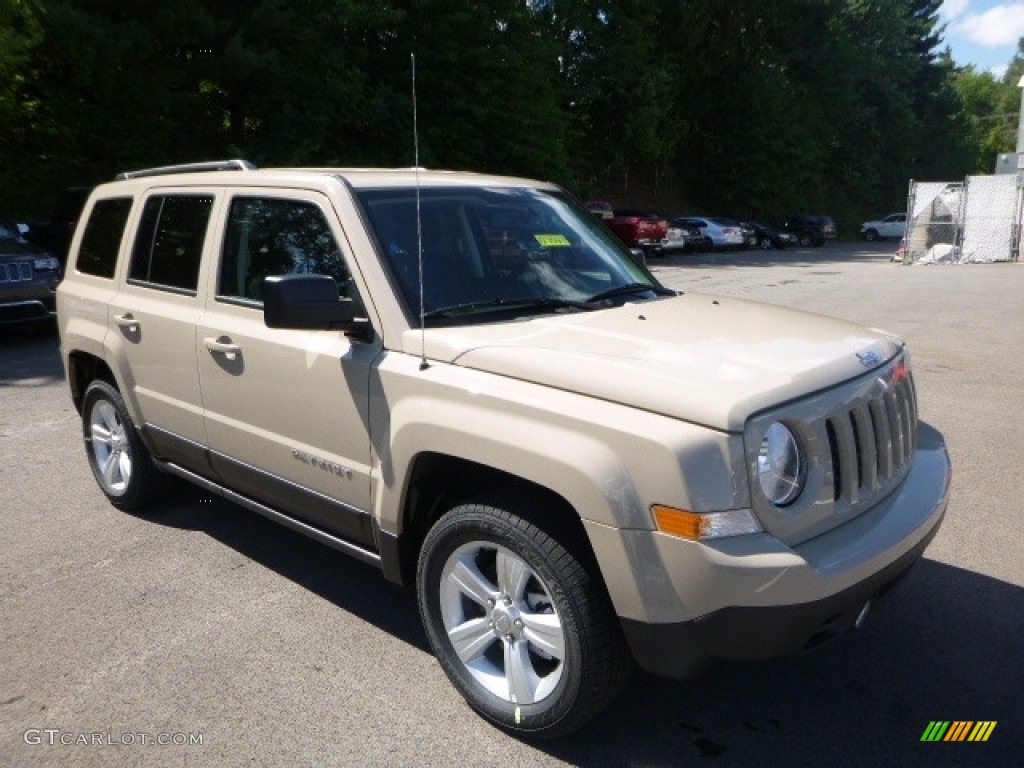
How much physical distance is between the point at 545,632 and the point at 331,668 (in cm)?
104

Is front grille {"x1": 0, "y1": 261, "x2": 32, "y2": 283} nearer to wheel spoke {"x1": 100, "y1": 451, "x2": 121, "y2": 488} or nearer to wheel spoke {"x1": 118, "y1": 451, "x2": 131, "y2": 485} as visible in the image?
wheel spoke {"x1": 100, "y1": 451, "x2": 121, "y2": 488}

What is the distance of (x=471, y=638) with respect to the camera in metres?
3.09

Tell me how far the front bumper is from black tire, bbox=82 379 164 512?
3.30 meters

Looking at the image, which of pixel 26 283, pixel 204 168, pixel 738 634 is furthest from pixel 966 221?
pixel 738 634

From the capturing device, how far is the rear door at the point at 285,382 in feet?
11.0

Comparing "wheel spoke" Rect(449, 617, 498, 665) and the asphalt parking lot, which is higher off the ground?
"wheel spoke" Rect(449, 617, 498, 665)

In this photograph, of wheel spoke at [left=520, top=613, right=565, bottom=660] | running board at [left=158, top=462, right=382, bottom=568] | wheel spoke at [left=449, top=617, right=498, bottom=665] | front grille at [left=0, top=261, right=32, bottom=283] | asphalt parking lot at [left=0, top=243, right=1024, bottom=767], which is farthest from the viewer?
front grille at [left=0, top=261, right=32, bottom=283]

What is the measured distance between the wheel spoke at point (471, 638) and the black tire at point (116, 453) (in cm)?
257

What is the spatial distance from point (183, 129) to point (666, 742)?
20797mm

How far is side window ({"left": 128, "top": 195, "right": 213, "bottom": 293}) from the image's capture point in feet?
13.7

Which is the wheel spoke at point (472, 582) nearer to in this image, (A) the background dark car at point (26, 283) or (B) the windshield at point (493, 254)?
(B) the windshield at point (493, 254)

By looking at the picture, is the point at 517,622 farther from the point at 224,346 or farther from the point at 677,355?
the point at 224,346

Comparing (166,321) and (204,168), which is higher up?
(204,168)

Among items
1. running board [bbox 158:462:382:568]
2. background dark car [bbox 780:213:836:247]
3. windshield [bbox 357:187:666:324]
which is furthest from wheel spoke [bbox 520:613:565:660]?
background dark car [bbox 780:213:836:247]
